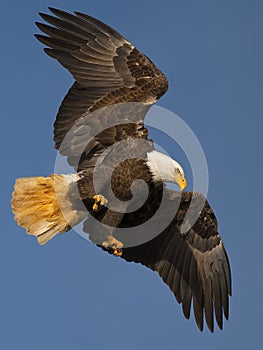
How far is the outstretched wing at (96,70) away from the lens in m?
7.95

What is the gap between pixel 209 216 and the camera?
27.6ft

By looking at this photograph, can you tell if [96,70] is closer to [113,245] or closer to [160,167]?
[160,167]

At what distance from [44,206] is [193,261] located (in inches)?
73.3

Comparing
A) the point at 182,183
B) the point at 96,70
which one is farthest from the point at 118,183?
the point at 96,70

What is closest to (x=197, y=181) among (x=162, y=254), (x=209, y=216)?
(x=209, y=216)

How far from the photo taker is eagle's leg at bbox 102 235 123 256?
8.10 metres

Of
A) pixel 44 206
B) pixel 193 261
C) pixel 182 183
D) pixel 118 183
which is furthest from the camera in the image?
pixel 193 261

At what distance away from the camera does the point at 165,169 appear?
7.70 metres

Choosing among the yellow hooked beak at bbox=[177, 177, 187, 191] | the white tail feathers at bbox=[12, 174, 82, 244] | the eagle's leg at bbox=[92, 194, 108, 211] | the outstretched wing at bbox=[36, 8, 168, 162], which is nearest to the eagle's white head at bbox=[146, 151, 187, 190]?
the yellow hooked beak at bbox=[177, 177, 187, 191]

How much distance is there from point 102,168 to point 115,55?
1371 millimetres

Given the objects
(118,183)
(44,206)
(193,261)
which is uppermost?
(118,183)

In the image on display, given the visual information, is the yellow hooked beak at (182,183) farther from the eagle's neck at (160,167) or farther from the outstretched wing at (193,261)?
the outstretched wing at (193,261)

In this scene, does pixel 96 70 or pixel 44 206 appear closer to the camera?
pixel 44 206

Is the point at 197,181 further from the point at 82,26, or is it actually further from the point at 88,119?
the point at 82,26
